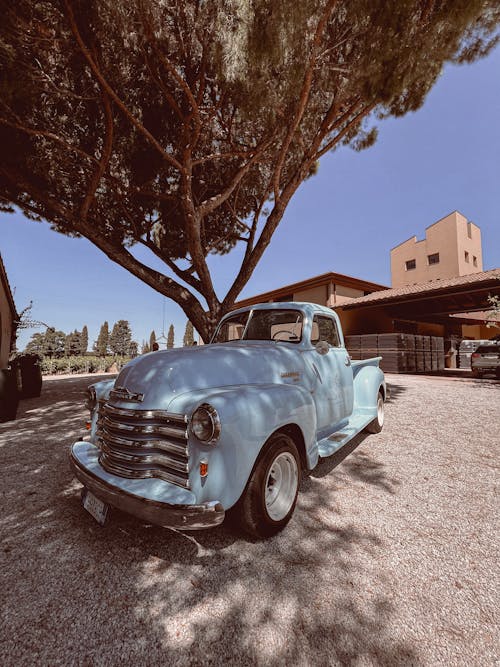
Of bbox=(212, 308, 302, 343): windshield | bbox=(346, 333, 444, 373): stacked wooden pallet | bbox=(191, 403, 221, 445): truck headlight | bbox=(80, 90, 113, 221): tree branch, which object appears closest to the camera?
bbox=(191, 403, 221, 445): truck headlight

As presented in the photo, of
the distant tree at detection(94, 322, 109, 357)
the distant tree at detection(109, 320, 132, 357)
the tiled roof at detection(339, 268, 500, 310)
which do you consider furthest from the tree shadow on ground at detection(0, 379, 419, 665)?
the distant tree at detection(109, 320, 132, 357)

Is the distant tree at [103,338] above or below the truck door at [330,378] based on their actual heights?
above

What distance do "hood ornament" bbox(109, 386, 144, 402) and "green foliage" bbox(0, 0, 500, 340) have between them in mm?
5620

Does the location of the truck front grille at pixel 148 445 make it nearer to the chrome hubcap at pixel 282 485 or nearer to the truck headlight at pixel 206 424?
the truck headlight at pixel 206 424

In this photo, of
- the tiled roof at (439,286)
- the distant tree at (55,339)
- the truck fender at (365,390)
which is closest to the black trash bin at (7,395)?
Result: the truck fender at (365,390)

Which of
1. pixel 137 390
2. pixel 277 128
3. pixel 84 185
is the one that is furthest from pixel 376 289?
pixel 137 390

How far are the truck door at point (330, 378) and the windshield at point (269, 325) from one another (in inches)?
9.9

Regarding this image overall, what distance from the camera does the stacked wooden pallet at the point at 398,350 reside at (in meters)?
15.8

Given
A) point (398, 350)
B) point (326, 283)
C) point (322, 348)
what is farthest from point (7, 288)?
point (398, 350)

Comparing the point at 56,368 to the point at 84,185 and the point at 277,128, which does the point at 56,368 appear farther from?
the point at 277,128

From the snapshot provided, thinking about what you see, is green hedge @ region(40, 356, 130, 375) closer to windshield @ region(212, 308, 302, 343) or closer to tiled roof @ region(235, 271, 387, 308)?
tiled roof @ region(235, 271, 387, 308)

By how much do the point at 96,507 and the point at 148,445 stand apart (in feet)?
2.34

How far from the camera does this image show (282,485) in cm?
256

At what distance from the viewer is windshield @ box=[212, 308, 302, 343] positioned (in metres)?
3.68
